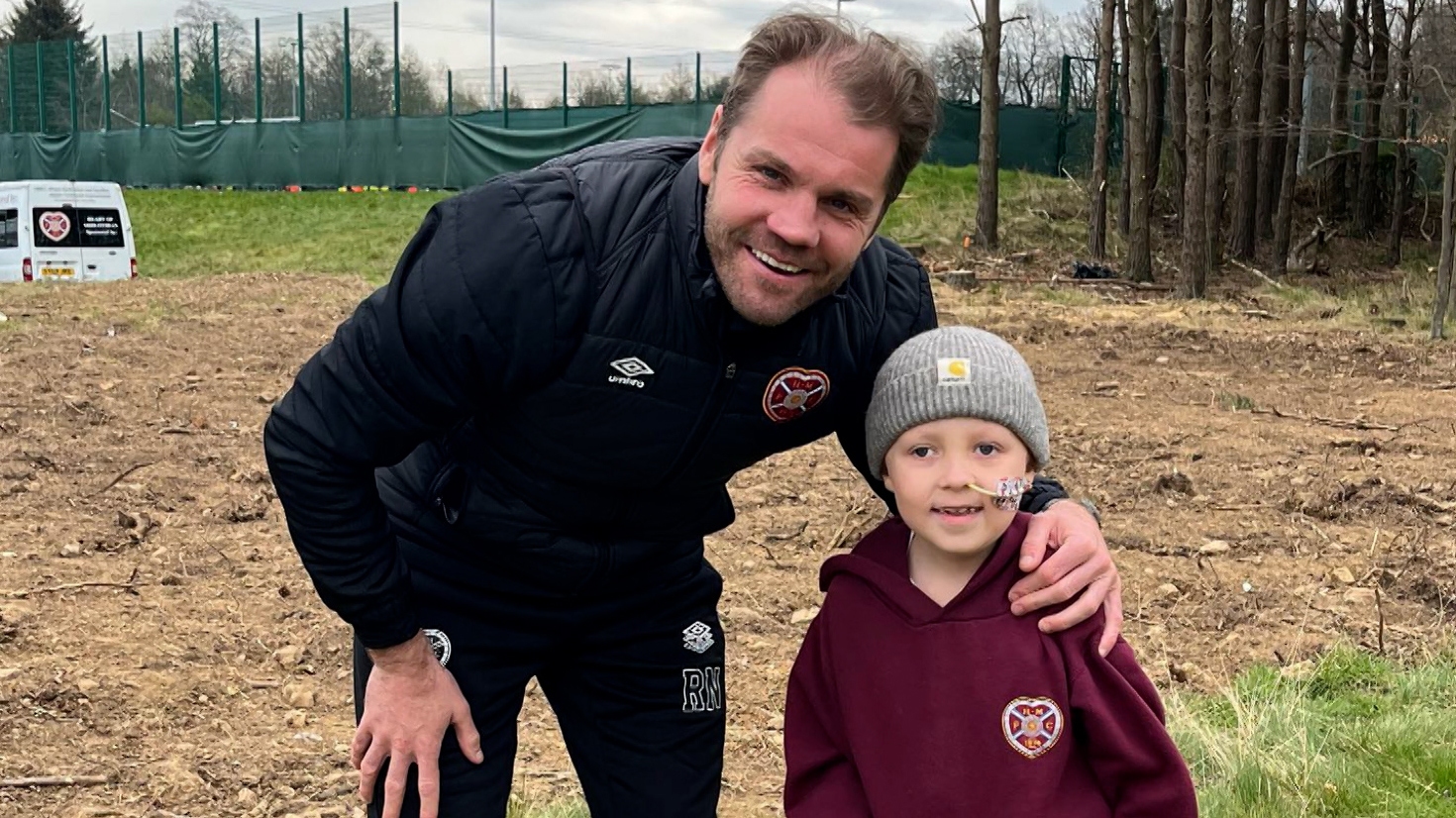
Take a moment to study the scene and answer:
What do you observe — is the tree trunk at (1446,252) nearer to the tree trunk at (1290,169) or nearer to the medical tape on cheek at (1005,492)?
the tree trunk at (1290,169)

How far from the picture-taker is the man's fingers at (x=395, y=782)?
2.51m

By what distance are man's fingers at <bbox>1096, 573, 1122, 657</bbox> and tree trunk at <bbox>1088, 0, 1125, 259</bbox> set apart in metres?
18.7

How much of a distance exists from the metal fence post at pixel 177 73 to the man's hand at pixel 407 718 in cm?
3007

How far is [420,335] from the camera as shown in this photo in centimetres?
223

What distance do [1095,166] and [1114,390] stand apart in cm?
1115

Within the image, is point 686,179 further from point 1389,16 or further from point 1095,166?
point 1389,16

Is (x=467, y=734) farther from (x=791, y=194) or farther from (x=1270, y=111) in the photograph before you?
(x=1270, y=111)

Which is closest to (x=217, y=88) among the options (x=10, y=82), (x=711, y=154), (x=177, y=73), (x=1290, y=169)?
(x=177, y=73)

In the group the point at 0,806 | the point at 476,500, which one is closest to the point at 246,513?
the point at 0,806

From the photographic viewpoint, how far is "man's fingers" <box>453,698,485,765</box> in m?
2.56

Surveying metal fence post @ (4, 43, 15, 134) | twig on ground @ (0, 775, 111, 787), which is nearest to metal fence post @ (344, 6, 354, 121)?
metal fence post @ (4, 43, 15, 134)

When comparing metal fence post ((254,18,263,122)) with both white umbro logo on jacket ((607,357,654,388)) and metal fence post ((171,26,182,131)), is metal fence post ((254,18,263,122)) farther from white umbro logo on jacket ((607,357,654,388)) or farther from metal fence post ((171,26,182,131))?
white umbro logo on jacket ((607,357,654,388))

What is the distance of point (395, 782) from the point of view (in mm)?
2512

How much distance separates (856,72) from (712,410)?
62 centimetres
